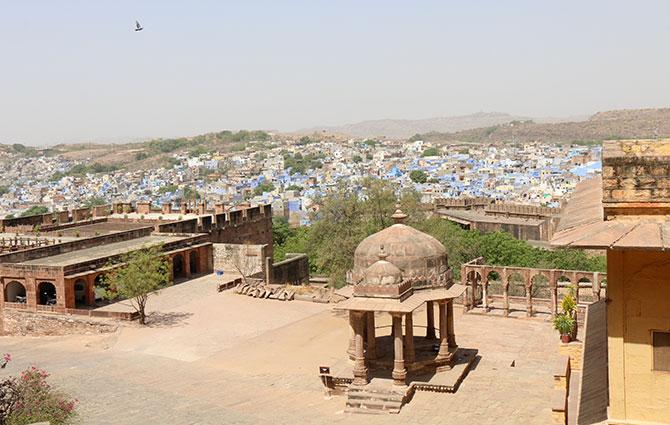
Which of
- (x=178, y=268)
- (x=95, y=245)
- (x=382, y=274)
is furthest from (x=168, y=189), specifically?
(x=382, y=274)

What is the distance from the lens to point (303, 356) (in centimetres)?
2159

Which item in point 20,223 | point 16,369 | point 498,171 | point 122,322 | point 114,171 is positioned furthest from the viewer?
point 114,171

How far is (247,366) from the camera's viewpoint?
20.7 metres

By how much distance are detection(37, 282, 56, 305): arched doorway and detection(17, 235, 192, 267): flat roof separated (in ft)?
2.53

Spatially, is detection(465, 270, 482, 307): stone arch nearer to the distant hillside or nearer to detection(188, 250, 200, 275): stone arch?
detection(188, 250, 200, 275): stone arch

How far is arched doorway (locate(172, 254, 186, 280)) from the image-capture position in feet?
106

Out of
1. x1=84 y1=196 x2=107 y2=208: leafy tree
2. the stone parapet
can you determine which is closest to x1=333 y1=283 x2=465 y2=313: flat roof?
the stone parapet

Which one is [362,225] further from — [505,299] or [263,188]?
[263,188]

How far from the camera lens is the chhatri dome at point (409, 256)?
62.5 ft

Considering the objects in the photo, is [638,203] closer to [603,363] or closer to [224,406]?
[603,363]

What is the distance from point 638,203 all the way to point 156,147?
577 ft

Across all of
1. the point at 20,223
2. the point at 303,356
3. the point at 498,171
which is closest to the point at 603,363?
the point at 303,356

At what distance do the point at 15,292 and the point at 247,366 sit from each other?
10.7m

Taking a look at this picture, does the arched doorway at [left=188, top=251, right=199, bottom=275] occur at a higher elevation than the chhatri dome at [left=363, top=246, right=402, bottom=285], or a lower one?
lower
